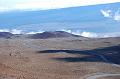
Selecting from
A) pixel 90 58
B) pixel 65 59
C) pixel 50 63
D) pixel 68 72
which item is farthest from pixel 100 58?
pixel 68 72

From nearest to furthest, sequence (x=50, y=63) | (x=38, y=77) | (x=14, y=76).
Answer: (x=14, y=76), (x=38, y=77), (x=50, y=63)

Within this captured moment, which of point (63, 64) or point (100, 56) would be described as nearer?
point (63, 64)

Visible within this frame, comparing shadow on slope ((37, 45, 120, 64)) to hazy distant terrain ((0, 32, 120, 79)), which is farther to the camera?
shadow on slope ((37, 45, 120, 64))

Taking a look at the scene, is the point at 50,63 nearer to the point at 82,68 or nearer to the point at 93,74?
the point at 82,68

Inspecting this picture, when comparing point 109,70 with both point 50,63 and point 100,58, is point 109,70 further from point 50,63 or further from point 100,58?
point 100,58

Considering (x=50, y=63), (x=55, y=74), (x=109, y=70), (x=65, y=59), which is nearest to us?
(x=55, y=74)

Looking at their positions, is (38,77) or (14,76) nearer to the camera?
(14,76)

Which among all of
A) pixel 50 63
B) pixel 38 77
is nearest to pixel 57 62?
pixel 50 63

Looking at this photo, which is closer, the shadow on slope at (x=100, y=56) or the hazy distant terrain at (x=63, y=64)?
the hazy distant terrain at (x=63, y=64)

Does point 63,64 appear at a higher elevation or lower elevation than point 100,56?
higher

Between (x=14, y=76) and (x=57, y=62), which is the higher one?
(x=14, y=76)
